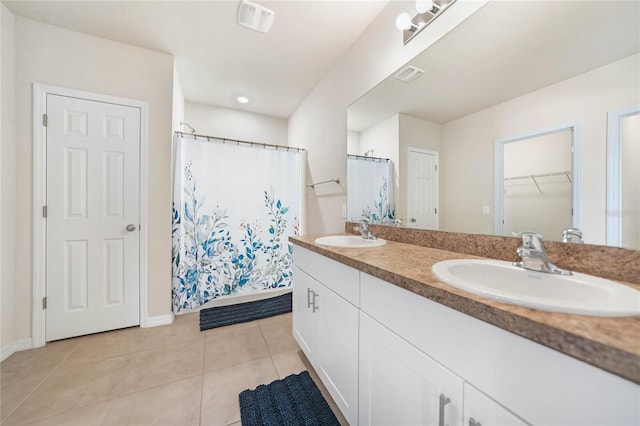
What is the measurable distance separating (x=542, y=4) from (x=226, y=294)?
9.07 feet

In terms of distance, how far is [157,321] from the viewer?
1.94m

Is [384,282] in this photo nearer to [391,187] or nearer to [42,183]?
[391,187]

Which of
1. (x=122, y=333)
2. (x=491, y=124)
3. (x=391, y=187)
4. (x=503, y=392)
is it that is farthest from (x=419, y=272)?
(x=122, y=333)

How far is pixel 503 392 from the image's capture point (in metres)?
0.46

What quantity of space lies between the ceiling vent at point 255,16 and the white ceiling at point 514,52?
108cm

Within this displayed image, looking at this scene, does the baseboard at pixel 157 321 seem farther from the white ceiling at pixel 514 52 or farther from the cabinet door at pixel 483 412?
the white ceiling at pixel 514 52

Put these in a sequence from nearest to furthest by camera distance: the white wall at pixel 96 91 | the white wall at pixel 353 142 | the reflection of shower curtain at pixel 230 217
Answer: the white wall at pixel 96 91 → the white wall at pixel 353 142 → the reflection of shower curtain at pixel 230 217

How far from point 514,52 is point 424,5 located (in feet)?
1.83

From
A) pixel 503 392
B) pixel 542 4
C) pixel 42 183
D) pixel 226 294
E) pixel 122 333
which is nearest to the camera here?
pixel 503 392

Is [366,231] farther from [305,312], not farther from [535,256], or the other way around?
[535,256]

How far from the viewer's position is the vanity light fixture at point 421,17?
1.17 m

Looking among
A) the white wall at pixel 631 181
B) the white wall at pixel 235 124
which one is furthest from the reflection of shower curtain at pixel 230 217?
the white wall at pixel 631 181

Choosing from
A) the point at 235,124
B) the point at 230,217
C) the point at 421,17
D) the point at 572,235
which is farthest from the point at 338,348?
the point at 235,124

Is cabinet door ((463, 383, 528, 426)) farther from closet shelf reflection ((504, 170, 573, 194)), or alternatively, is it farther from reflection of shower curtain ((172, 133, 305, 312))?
reflection of shower curtain ((172, 133, 305, 312))
